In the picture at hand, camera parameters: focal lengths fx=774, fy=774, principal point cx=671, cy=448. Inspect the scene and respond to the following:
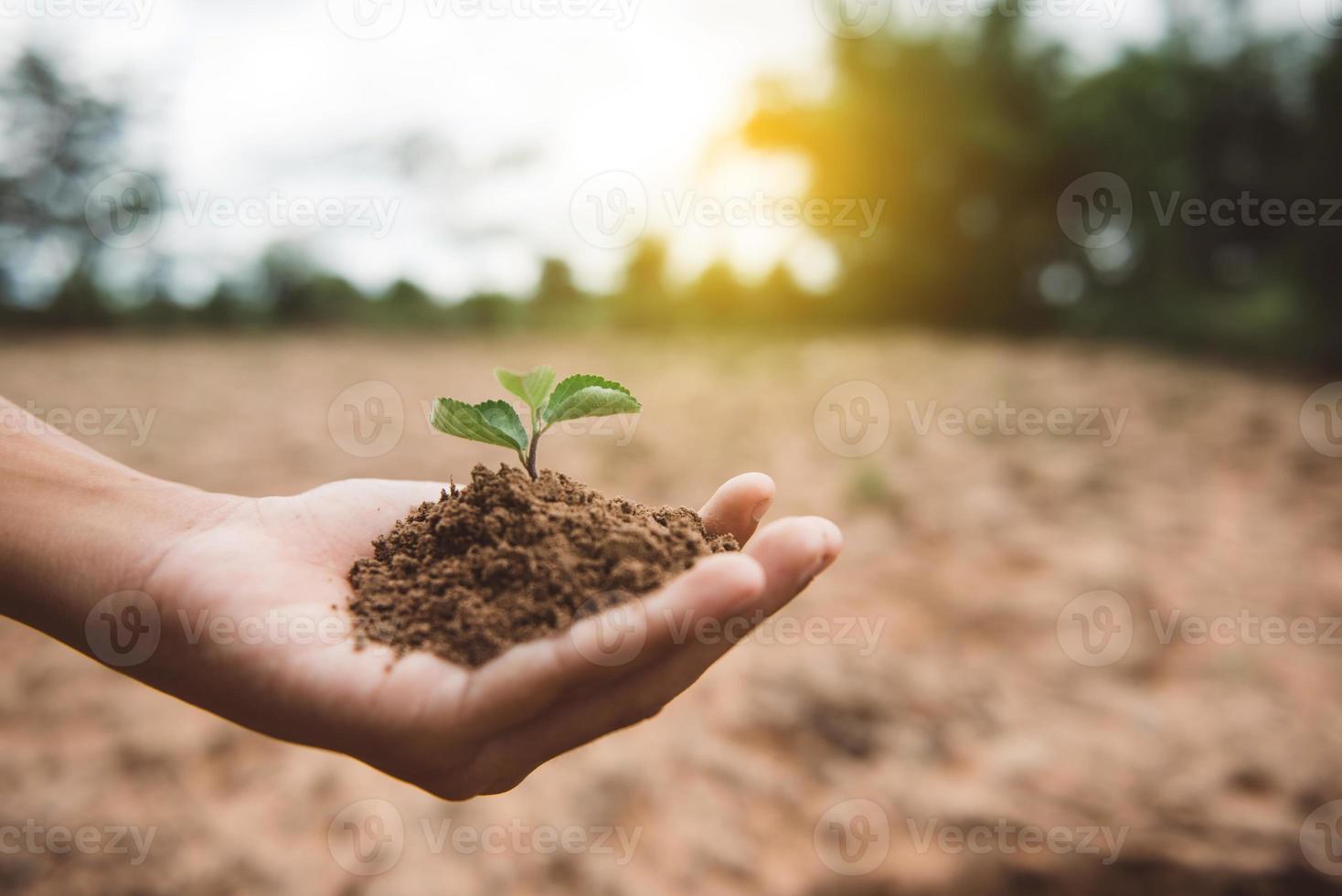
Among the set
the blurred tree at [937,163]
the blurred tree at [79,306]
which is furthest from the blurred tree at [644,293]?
the blurred tree at [79,306]

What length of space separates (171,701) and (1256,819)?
5485 millimetres

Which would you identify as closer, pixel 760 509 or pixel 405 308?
pixel 760 509

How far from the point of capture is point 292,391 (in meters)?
10.0

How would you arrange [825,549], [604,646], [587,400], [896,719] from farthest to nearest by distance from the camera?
1. [896,719]
2. [587,400]
3. [825,549]
4. [604,646]

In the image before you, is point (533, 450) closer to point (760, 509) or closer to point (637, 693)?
point (760, 509)

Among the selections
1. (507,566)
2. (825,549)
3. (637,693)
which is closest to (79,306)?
(507,566)

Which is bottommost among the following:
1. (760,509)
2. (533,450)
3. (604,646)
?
(604,646)

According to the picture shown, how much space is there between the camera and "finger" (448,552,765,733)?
4.98 ft

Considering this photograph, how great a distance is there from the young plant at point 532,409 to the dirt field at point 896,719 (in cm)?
229

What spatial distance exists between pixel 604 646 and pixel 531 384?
800mm

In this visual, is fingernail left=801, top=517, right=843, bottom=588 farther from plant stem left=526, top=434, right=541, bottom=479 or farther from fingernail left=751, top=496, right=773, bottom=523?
plant stem left=526, top=434, right=541, bottom=479

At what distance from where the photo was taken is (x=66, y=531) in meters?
1.82

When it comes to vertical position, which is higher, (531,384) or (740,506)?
(531,384)

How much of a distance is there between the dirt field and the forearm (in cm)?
211
